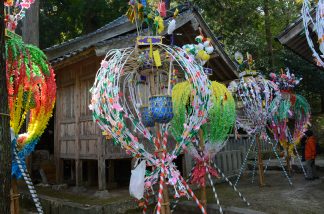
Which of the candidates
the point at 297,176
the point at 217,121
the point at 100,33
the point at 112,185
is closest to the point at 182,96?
the point at 217,121

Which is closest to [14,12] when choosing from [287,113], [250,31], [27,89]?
[27,89]

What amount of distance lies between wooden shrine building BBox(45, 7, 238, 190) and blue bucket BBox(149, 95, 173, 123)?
3820 mm

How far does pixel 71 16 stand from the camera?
19.0 meters

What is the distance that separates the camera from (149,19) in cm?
451

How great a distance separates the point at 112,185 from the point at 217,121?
14.5 ft

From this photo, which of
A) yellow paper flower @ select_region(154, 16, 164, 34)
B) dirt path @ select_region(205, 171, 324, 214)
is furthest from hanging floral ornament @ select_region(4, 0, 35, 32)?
dirt path @ select_region(205, 171, 324, 214)

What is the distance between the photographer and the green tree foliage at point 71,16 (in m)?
17.5

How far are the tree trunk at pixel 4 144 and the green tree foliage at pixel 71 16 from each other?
15.4 m

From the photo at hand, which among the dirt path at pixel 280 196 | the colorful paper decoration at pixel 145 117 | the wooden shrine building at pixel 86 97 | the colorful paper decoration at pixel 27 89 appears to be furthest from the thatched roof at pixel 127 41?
the dirt path at pixel 280 196

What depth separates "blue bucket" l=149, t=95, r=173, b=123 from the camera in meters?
4.15

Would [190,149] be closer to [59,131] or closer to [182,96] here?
[182,96]

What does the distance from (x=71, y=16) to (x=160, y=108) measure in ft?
55.3

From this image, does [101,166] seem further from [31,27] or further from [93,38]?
[31,27]

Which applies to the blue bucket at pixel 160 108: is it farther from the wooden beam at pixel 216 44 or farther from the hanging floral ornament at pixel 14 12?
the wooden beam at pixel 216 44
